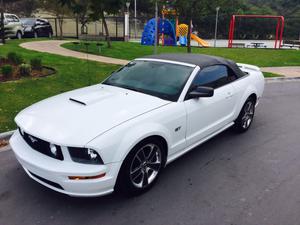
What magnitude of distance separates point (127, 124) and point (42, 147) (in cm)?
97

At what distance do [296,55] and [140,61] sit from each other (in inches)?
623

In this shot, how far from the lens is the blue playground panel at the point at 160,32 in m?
22.4

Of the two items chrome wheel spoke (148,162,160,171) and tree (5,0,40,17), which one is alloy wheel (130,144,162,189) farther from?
tree (5,0,40,17)

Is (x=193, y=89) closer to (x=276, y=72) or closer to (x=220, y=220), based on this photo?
(x=220, y=220)

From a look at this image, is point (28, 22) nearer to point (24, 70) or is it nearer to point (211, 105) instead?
point (24, 70)

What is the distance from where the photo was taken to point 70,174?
3.08 metres

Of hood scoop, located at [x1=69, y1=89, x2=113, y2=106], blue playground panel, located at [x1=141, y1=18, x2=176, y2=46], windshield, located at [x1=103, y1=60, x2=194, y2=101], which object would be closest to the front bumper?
hood scoop, located at [x1=69, y1=89, x2=113, y2=106]

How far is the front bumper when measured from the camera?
310 centimetres

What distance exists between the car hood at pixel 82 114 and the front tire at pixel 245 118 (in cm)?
219

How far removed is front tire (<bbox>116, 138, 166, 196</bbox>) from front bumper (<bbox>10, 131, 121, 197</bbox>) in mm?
168

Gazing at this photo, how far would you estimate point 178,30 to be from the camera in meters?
25.4

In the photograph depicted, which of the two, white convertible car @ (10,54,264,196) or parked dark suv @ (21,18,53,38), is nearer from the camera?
white convertible car @ (10,54,264,196)

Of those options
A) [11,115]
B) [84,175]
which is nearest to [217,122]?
[84,175]

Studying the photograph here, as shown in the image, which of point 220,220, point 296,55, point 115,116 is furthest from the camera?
point 296,55
